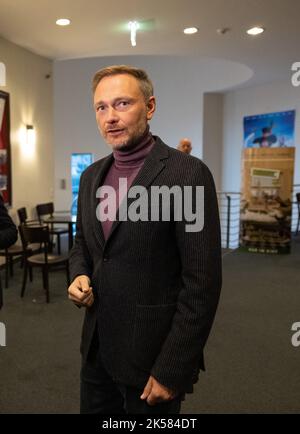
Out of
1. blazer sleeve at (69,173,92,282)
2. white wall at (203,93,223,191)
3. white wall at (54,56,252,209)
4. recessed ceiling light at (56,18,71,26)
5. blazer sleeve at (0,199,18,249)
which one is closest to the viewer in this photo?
blazer sleeve at (69,173,92,282)

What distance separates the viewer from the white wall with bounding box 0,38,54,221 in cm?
520

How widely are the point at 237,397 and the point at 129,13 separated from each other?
12.5 ft

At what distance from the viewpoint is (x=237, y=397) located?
2.29 meters

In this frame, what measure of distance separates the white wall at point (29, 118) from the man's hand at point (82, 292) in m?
4.46

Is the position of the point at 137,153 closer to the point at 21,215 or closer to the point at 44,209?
the point at 21,215

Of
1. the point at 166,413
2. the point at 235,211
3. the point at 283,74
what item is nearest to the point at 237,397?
the point at 166,413

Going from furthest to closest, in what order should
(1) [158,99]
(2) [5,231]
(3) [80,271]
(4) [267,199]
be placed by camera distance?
(1) [158,99] → (4) [267,199] → (2) [5,231] → (3) [80,271]

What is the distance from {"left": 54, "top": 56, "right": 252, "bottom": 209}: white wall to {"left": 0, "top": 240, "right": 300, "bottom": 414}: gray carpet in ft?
16.1

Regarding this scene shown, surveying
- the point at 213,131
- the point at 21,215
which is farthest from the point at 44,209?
the point at 213,131

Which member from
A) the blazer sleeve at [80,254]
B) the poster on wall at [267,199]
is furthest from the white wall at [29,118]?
the blazer sleeve at [80,254]

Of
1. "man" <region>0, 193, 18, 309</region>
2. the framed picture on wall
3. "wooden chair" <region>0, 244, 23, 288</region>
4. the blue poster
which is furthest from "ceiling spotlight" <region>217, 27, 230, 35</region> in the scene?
"man" <region>0, 193, 18, 309</region>

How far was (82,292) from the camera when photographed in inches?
46.6

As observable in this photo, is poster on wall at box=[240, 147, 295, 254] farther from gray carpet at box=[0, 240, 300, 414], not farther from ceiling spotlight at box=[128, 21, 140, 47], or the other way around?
ceiling spotlight at box=[128, 21, 140, 47]

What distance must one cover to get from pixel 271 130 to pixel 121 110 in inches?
301
